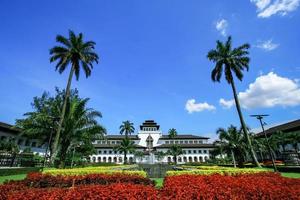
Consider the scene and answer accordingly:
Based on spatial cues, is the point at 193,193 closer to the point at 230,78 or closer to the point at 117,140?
the point at 230,78

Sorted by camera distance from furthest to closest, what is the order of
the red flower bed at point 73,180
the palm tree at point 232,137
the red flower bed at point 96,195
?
1. the palm tree at point 232,137
2. the red flower bed at point 73,180
3. the red flower bed at point 96,195

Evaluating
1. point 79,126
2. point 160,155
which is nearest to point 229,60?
point 79,126

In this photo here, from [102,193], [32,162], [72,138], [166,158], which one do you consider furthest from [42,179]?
[166,158]

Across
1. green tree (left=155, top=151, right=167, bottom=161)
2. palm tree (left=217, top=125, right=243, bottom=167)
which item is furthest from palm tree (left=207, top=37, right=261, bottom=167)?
green tree (left=155, top=151, right=167, bottom=161)

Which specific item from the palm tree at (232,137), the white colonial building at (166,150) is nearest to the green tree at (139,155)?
the white colonial building at (166,150)

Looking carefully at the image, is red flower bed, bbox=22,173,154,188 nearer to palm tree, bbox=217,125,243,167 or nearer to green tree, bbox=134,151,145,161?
palm tree, bbox=217,125,243,167

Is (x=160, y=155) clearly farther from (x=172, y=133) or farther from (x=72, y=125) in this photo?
(x=72, y=125)

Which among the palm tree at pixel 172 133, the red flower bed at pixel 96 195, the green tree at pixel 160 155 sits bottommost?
the red flower bed at pixel 96 195

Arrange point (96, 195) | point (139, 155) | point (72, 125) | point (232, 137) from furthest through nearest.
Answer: point (139, 155) < point (232, 137) < point (72, 125) < point (96, 195)

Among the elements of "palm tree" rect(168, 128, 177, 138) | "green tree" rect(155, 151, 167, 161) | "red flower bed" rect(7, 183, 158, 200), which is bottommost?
"red flower bed" rect(7, 183, 158, 200)

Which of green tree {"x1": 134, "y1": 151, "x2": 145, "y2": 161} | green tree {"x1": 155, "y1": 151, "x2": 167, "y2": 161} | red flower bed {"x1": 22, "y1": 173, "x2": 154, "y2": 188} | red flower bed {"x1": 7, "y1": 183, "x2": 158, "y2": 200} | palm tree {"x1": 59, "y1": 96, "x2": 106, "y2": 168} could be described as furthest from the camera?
green tree {"x1": 155, "y1": 151, "x2": 167, "y2": 161}

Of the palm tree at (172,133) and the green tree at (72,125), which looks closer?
the green tree at (72,125)

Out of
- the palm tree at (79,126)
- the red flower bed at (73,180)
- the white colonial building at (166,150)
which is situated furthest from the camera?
the white colonial building at (166,150)

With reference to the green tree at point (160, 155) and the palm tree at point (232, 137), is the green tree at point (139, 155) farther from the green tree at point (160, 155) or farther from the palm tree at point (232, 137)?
the palm tree at point (232, 137)
